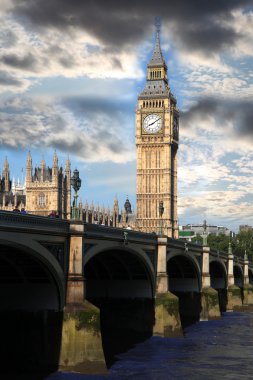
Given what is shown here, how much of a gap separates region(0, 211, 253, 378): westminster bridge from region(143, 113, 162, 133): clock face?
372 feet

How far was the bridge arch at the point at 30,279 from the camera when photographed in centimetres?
3312

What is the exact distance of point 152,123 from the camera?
561 ft

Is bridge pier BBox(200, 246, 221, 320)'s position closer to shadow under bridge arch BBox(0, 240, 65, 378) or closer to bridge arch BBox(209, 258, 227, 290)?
bridge arch BBox(209, 258, 227, 290)

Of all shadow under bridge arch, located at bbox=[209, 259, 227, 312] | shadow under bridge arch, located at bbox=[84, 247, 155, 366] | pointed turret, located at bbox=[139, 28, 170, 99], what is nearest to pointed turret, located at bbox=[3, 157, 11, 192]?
pointed turret, located at bbox=[139, 28, 170, 99]

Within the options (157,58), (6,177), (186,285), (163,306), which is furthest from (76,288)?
(157,58)

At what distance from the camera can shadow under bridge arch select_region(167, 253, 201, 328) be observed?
67812 millimetres

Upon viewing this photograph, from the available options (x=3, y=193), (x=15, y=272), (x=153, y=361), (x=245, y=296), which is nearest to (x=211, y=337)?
(x=153, y=361)

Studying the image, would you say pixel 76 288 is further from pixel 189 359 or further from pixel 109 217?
pixel 109 217

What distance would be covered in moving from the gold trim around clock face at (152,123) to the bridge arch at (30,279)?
439 ft

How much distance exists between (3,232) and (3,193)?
395 feet

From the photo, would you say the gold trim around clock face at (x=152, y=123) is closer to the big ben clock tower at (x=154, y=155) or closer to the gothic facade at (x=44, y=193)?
the big ben clock tower at (x=154, y=155)

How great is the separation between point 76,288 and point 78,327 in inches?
79.9

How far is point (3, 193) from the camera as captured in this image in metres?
148

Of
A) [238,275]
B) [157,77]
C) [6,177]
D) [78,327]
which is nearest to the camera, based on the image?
[78,327]
